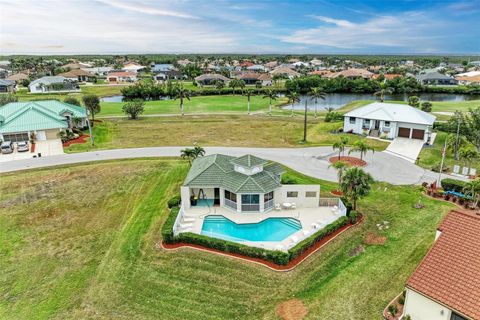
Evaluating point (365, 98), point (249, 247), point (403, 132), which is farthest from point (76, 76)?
point (249, 247)

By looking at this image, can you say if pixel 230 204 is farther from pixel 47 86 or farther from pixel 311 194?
pixel 47 86

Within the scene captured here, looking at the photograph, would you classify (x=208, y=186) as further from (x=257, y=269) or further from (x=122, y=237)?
(x=257, y=269)

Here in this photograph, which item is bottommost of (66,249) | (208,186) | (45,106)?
(66,249)

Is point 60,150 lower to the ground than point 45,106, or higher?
lower

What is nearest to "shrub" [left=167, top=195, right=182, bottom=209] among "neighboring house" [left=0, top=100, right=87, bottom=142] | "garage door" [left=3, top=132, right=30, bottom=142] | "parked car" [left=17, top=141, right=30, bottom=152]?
"parked car" [left=17, top=141, right=30, bottom=152]

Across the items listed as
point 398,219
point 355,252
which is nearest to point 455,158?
point 398,219

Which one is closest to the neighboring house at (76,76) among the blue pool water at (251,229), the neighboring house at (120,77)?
the neighboring house at (120,77)

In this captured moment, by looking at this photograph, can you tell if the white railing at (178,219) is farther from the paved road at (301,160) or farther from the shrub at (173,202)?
the paved road at (301,160)
